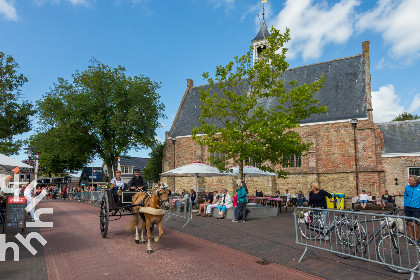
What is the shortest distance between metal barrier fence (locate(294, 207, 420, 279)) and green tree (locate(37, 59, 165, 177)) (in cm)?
2428

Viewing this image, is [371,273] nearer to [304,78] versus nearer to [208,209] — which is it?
[208,209]

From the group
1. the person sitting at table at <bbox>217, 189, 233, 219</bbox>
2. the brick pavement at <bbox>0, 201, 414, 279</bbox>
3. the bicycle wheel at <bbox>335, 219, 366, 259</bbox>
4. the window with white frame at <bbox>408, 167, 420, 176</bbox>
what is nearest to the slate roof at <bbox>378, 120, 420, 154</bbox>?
the window with white frame at <bbox>408, 167, 420, 176</bbox>

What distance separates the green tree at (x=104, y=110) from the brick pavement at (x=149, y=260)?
2110cm

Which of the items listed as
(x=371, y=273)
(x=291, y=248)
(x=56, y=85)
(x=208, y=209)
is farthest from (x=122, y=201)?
(x=56, y=85)

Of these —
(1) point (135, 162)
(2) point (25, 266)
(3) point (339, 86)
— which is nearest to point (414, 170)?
(3) point (339, 86)

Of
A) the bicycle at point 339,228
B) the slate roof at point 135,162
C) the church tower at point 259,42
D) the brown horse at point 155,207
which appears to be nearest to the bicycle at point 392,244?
the bicycle at point 339,228

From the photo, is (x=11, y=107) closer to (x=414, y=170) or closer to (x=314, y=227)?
(x=314, y=227)

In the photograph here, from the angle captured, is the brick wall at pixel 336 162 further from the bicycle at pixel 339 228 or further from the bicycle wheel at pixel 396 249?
the bicycle wheel at pixel 396 249

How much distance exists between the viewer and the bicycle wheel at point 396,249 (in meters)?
5.54

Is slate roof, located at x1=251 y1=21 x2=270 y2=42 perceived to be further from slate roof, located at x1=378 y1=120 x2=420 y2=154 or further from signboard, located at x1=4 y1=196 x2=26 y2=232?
signboard, located at x1=4 y1=196 x2=26 y2=232

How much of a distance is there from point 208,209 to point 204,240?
6.99m

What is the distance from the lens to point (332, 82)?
107 feet

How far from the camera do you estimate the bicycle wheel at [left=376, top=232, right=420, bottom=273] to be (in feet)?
18.2

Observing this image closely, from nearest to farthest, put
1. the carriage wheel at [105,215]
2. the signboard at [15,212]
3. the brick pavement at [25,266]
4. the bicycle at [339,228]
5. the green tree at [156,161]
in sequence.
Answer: the brick pavement at [25,266], the bicycle at [339,228], the carriage wheel at [105,215], the signboard at [15,212], the green tree at [156,161]
